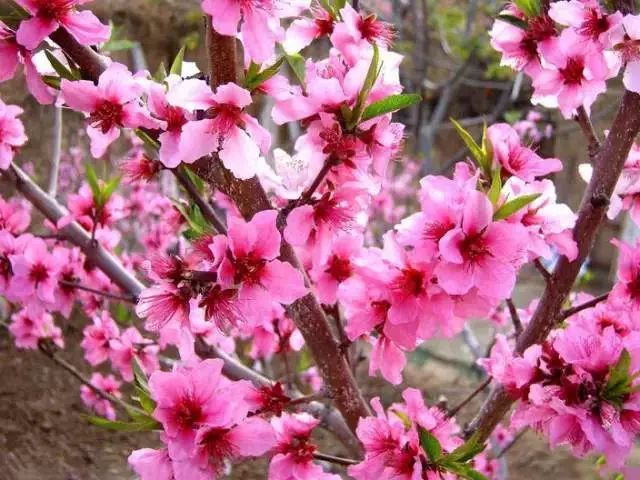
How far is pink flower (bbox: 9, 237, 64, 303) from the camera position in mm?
1401

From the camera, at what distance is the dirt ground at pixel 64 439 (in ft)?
10.4

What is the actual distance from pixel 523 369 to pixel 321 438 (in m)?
2.75

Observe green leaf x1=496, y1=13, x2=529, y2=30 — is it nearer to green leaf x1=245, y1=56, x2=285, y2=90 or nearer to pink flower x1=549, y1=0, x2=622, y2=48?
pink flower x1=549, y1=0, x2=622, y2=48

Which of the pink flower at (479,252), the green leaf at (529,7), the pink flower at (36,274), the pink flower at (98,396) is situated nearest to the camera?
the pink flower at (479,252)

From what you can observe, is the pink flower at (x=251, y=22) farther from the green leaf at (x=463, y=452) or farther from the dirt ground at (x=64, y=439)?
the dirt ground at (x=64, y=439)

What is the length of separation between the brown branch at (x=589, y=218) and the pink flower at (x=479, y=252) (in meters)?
0.38

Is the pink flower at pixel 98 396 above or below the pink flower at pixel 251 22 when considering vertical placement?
below

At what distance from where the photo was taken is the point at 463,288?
842mm

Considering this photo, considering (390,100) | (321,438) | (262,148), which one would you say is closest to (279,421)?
(262,148)

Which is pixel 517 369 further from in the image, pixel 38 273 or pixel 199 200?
pixel 38 273

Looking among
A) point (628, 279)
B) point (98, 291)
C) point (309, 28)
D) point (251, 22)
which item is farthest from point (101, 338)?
point (628, 279)

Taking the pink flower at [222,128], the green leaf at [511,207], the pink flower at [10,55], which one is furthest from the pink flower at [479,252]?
the pink flower at [10,55]

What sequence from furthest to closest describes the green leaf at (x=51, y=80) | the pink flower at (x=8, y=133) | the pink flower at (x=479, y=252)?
the pink flower at (x=8, y=133) < the green leaf at (x=51, y=80) < the pink flower at (x=479, y=252)

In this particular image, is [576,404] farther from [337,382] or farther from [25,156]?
[25,156]
